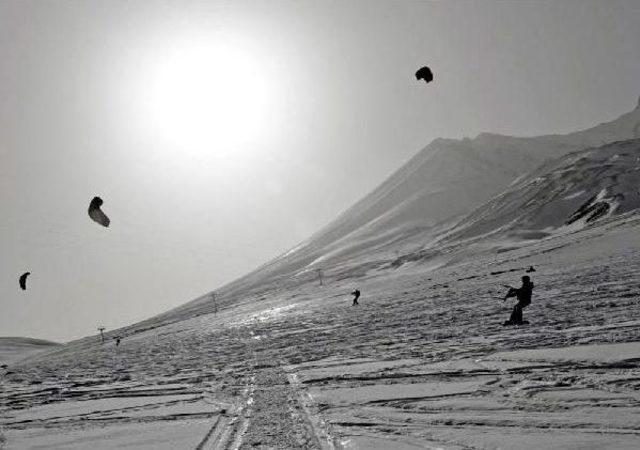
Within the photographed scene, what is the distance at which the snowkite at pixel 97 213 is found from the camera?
1225 centimetres

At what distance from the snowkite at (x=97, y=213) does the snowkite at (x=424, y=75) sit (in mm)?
8371

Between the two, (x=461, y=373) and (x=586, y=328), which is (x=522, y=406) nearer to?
(x=461, y=373)

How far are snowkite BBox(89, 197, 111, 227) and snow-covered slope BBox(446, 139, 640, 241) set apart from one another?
62.6 meters

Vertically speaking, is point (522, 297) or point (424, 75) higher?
point (424, 75)

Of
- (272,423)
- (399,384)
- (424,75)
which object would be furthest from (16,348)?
(272,423)

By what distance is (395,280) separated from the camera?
5044cm

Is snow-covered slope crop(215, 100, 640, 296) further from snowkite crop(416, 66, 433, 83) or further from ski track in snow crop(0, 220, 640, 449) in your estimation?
snowkite crop(416, 66, 433, 83)

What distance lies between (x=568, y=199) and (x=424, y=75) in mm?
77241

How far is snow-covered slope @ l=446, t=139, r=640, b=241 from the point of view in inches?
2798

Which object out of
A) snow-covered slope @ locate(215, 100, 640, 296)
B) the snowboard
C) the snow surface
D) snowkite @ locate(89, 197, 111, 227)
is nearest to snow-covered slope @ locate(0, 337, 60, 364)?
snow-covered slope @ locate(215, 100, 640, 296)

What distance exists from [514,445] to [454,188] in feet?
529

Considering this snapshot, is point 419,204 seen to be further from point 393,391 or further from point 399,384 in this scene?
point 393,391

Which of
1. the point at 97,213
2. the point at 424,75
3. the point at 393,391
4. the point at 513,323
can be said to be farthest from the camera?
the point at 513,323

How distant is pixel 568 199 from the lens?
8256 centimetres
